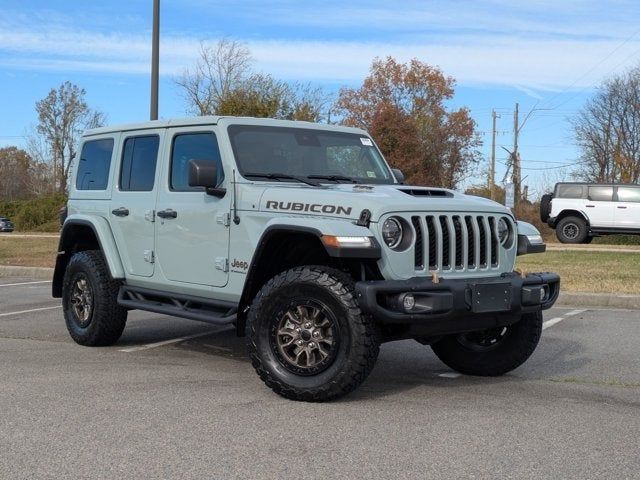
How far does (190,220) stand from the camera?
6.38 metres

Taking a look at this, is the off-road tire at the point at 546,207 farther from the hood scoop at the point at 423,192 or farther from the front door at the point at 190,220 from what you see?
the hood scoop at the point at 423,192

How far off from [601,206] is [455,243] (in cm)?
2146

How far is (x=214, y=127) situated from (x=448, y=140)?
45512mm

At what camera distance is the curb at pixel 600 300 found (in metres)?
10.9

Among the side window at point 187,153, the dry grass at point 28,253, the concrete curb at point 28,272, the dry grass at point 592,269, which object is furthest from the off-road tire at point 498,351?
the dry grass at point 28,253

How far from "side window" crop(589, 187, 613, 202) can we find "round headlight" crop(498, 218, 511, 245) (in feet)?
68.6

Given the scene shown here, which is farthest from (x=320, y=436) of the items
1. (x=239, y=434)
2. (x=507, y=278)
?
(x=507, y=278)

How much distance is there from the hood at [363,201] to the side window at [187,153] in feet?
2.70

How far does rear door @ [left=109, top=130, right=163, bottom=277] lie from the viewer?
688cm

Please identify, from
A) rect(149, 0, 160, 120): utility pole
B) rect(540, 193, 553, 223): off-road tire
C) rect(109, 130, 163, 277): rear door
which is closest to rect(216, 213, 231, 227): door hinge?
rect(109, 130, 163, 277): rear door

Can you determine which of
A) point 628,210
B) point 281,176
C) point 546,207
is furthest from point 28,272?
point 628,210

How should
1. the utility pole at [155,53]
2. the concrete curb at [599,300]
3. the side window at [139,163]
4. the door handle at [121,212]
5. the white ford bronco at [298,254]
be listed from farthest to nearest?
the utility pole at [155,53] < the concrete curb at [599,300] < the door handle at [121,212] < the side window at [139,163] < the white ford bronco at [298,254]

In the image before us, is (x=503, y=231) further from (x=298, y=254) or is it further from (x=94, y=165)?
(x=94, y=165)

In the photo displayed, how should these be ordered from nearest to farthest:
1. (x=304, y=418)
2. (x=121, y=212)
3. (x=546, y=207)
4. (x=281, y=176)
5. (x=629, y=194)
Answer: (x=304, y=418)
(x=281, y=176)
(x=121, y=212)
(x=629, y=194)
(x=546, y=207)
